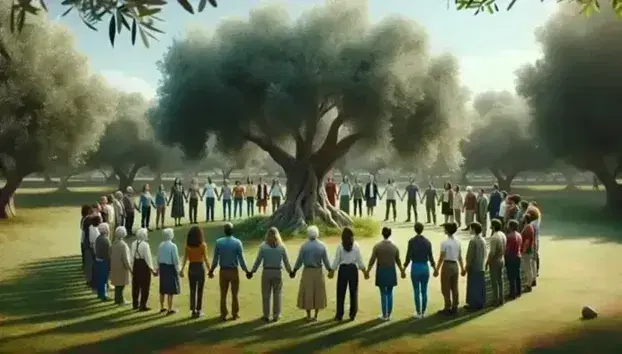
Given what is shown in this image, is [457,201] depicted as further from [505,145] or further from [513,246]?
[505,145]

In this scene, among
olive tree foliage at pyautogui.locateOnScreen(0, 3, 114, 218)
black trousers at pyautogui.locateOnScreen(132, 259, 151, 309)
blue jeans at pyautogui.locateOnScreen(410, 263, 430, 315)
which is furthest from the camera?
olive tree foliage at pyautogui.locateOnScreen(0, 3, 114, 218)

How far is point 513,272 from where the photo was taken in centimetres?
1356

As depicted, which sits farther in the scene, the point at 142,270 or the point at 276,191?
the point at 276,191

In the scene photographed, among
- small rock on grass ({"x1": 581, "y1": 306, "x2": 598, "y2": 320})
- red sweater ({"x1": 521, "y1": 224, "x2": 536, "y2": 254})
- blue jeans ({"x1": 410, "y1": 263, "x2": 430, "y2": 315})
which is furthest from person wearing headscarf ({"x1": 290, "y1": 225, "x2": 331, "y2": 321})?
red sweater ({"x1": 521, "y1": 224, "x2": 536, "y2": 254})

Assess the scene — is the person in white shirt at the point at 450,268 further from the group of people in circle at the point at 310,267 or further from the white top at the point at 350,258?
the white top at the point at 350,258

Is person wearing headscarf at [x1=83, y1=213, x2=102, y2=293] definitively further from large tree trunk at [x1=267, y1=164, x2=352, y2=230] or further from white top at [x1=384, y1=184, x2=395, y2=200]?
white top at [x1=384, y1=184, x2=395, y2=200]

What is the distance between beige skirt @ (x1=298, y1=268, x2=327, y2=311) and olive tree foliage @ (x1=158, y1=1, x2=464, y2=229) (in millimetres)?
14555

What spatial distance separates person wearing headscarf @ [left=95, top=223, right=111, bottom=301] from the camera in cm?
1331

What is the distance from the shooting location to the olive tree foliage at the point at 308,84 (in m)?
25.5

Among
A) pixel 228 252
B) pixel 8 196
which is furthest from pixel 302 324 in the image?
pixel 8 196

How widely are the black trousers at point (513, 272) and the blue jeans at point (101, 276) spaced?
345 inches

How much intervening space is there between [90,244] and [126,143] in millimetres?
48100

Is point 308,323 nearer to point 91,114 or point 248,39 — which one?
A: point 248,39

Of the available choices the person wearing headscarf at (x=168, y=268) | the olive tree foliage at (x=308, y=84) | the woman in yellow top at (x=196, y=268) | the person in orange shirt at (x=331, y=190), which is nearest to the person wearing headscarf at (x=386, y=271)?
the woman in yellow top at (x=196, y=268)
